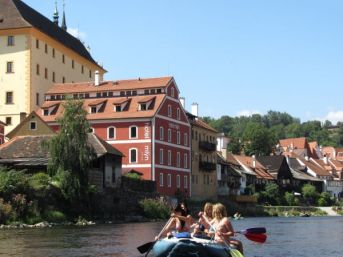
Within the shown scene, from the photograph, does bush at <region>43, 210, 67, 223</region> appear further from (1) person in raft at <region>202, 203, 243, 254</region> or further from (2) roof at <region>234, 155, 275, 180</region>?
(2) roof at <region>234, 155, 275, 180</region>

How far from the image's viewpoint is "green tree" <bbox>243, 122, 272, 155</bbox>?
14715cm

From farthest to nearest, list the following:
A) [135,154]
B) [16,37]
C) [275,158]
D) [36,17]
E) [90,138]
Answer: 1. [275,158]
2. [36,17]
3. [16,37]
4. [135,154]
5. [90,138]

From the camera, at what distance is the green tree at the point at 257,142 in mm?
147150

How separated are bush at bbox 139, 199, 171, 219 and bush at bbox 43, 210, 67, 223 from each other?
13.3 meters

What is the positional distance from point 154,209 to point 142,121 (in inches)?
597

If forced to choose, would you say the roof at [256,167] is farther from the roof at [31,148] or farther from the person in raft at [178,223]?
the person in raft at [178,223]

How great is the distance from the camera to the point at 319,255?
30.0 meters

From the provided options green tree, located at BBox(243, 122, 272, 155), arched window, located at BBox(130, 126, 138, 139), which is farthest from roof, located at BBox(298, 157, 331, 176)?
arched window, located at BBox(130, 126, 138, 139)

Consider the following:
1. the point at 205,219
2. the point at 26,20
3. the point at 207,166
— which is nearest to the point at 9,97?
the point at 26,20

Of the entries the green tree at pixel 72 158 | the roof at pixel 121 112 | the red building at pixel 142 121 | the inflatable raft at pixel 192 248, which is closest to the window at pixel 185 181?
the red building at pixel 142 121

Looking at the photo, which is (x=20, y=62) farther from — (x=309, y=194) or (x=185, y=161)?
(x=309, y=194)

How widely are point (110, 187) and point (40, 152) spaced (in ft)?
23.3

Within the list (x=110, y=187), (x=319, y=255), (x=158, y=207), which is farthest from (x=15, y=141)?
(x=319, y=255)

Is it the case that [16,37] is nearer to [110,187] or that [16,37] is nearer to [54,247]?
[110,187]
